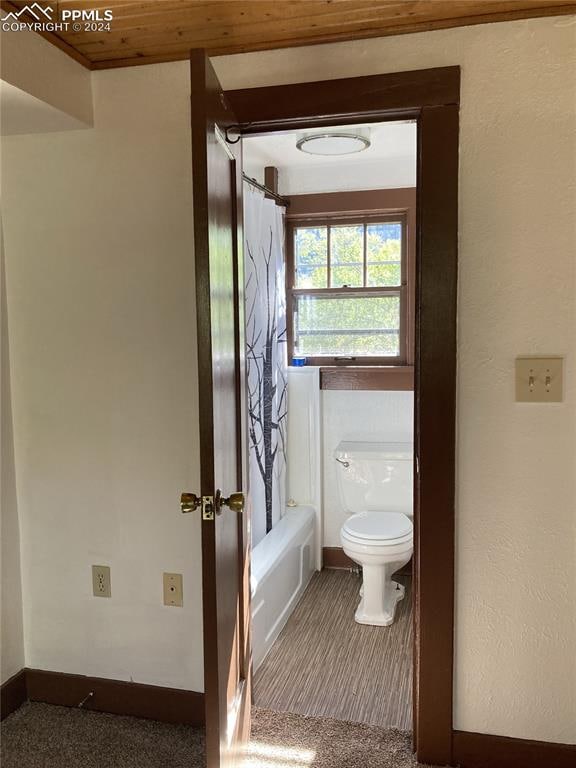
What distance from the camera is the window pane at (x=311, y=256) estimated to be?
353 cm

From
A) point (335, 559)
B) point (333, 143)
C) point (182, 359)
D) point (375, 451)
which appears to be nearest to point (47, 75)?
point (182, 359)

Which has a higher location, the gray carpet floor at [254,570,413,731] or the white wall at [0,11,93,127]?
the white wall at [0,11,93,127]

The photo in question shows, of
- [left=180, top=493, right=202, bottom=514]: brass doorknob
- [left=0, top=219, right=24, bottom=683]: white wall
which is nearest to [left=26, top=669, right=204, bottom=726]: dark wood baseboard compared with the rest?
[left=0, top=219, right=24, bottom=683]: white wall

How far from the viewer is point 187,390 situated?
6.75ft

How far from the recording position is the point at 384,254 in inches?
136

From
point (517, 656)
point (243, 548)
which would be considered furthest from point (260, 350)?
point (517, 656)

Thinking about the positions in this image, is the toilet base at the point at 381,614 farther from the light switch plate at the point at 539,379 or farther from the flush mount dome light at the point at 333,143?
the flush mount dome light at the point at 333,143

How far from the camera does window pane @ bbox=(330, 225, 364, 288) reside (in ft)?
11.5

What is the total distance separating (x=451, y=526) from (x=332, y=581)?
1.71 meters

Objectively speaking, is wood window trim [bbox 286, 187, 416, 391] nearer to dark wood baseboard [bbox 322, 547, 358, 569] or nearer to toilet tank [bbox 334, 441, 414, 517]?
toilet tank [bbox 334, 441, 414, 517]

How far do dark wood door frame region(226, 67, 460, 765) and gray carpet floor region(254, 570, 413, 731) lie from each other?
372 mm

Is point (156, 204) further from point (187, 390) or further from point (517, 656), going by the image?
point (517, 656)

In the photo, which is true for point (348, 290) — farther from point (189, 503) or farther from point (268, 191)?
point (189, 503)

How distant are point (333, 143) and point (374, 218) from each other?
0.65 meters
